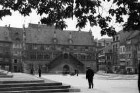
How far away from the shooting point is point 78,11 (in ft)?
26.7

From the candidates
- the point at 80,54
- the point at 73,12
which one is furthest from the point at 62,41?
the point at 73,12

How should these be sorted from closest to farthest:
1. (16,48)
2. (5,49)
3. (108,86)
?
(108,86) < (5,49) < (16,48)

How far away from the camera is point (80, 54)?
3314 inches

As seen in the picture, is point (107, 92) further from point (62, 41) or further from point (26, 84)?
point (62, 41)

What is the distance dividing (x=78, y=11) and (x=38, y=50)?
2827 inches

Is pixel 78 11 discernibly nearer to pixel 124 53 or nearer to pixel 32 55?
pixel 124 53

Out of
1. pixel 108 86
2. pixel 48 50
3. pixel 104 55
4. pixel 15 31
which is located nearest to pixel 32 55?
pixel 48 50

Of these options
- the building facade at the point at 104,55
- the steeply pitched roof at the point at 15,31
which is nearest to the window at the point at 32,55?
the steeply pitched roof at the point at 15,31

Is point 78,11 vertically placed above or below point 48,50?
below

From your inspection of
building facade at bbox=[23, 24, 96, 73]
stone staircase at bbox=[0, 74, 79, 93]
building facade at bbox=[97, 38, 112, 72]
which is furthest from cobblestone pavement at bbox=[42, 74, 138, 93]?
building facade at bbox=[97, 38, 112, 72]

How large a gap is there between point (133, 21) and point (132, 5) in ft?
1.42

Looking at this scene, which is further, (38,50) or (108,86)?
(38,50)

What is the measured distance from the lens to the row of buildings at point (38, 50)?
77875 millimetres

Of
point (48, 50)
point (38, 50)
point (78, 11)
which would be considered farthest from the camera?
point (48, 50)
